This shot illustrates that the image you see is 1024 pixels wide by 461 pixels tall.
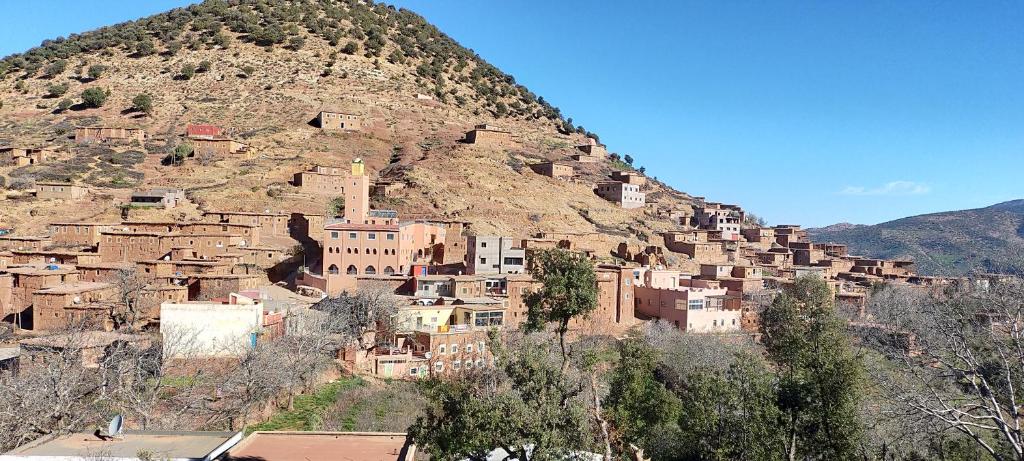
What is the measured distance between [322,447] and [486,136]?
5202 centimetres

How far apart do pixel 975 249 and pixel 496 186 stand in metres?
85.3

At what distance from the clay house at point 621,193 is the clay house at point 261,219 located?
29583 mm

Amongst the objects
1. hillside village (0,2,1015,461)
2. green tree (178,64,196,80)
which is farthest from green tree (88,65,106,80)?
green tree (178,64,196,80)

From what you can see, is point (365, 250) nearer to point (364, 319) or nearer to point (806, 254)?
Result: point (364, 319)

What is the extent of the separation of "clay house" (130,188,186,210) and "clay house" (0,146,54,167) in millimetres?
13524

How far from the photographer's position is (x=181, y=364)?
855 inches

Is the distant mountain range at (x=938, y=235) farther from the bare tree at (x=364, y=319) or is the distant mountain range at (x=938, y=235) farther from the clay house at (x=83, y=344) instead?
the clay house at (x=83, y=344)

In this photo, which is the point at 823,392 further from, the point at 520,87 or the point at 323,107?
the point at 520,87

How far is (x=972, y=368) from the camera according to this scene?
410 inches

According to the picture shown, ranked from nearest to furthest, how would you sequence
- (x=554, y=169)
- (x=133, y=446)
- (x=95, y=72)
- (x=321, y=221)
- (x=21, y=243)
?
(x=133, y=446)
(x=21, y=243)
(x=321, y=221)
(x=554, y=169)
(x=95, y=72)

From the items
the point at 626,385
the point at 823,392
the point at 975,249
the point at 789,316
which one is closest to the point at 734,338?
the point at 789,316

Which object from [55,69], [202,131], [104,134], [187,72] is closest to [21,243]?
[202,131]

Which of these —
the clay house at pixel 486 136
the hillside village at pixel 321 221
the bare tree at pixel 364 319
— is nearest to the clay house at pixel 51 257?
the hillside village at pixel 321 221

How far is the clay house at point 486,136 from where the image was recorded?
62281 millimetres
